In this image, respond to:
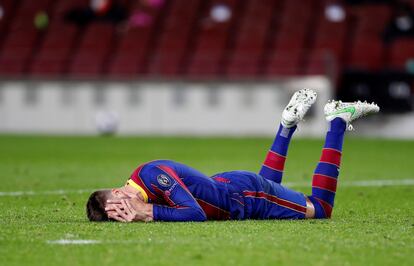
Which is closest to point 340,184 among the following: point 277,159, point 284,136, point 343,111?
point 284,136

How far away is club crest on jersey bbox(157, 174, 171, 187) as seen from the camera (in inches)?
328

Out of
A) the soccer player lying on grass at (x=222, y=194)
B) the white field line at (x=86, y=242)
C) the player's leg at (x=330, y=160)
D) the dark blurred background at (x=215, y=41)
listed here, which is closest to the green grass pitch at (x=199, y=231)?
the white field line at (x=86, y=242)

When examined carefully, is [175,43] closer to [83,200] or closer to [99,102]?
[99,102]

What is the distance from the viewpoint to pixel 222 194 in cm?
863

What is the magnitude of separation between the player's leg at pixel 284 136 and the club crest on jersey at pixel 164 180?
153 centimetres

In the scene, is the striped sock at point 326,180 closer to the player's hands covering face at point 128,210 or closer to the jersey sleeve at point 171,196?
the jersey sleeve at point 171,196

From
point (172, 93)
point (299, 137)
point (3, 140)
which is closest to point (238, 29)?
point (172, 93)

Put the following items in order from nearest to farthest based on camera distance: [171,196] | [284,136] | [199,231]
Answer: [199,231] < [171,196] < [284,136]

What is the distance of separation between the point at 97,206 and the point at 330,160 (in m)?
A: 2.10

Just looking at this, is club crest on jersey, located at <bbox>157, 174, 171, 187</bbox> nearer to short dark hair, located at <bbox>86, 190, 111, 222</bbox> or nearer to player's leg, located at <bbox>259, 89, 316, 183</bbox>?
short dark hair, located at <bbox>86, 190, 111, 222</bbox>

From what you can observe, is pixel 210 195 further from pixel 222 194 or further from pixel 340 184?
pixel 340 184

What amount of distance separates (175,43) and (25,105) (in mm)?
5775

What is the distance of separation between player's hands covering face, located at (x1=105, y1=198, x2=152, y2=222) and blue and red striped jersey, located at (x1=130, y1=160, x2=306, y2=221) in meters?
0.09

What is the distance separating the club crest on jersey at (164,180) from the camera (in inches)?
328
